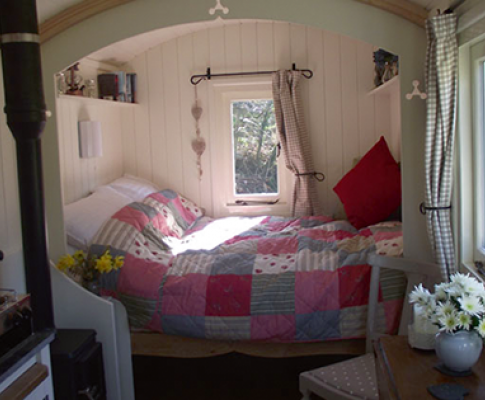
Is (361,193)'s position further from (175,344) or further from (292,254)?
(175,344)

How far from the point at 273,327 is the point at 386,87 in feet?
7.02

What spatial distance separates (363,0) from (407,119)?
23.0 inches

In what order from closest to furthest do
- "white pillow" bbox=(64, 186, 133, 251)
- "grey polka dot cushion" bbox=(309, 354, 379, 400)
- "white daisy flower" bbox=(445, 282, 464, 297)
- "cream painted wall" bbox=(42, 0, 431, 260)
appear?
"white daisy flower" bbox=(445, 282, 464, 297)
"grey polka dot cushion" bbox=(309, 354, 379, 400)
"cream painted wall" bbox=(42, 0, 431, 260)
"white pillow" bbox=(64, 186, 133, 251)

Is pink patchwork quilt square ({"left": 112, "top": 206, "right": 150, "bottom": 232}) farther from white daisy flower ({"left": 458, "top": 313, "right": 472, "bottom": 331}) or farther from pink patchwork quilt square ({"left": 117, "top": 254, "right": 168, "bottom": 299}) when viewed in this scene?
white daisy flower ({"left": 458, "top": 313, "right": 472, "bottom": 331})

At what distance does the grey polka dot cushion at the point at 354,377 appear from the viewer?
225cm

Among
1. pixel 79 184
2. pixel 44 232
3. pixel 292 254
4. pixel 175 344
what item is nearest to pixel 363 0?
pixel 292 254

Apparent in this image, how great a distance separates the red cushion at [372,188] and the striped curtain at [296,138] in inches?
13.6

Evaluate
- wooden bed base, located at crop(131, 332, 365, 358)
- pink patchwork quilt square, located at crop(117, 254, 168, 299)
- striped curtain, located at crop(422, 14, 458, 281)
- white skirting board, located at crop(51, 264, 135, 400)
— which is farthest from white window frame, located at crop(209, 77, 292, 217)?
striped curtain, located at crop(422, 14, 458, 281)

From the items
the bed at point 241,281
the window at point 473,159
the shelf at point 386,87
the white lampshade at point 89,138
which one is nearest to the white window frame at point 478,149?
the window at point 473,159

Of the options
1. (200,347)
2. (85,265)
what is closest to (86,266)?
(85,265)

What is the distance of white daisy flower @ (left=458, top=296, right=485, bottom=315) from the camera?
1.58m

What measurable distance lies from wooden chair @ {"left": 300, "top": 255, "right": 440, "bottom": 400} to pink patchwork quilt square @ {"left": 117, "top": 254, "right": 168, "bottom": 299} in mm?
959

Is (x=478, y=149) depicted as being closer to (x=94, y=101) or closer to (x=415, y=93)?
(x=415, y=93)

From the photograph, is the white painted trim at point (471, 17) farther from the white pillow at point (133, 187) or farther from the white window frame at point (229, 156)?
the white pillow at point (133, 187)
